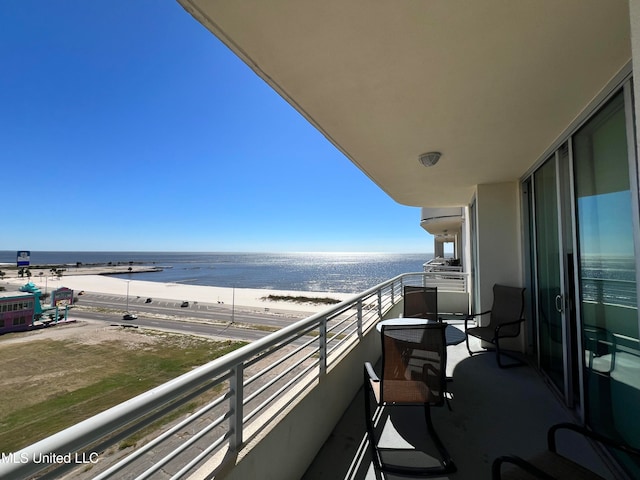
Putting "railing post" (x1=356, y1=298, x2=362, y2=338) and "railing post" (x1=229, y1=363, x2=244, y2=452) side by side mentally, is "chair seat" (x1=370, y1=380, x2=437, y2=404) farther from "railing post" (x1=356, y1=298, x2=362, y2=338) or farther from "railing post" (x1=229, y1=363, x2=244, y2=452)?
"railing post" (x1=229, y1=363, x2=244, y2=452)

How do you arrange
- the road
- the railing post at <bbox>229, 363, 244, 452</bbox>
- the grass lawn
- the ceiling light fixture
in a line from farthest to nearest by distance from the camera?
the road, the grass lawn, the ceiling light fixture, the railing post at <bbox>229, 363, 244, 452</bbox>

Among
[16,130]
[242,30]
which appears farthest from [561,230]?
[16,130]

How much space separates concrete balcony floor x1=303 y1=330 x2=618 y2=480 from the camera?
1.65 metres

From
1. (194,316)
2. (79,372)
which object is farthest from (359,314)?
(194,316)

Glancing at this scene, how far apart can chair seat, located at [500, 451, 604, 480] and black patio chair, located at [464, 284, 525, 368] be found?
2.00m

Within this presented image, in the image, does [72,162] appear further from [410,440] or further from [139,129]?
[410,440]

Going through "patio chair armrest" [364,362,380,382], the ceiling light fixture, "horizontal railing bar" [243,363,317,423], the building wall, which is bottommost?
"patio chair armrest" [364,362,380,382]

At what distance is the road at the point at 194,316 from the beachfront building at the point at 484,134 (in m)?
10.9

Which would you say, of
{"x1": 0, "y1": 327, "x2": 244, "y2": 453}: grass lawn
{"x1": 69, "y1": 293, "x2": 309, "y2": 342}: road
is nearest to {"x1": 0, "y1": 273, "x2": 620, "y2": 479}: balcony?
{"x1": 0, "y1": 327, "x2": 244, "y2": 453}: grass lawn

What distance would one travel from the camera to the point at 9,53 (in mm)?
10375

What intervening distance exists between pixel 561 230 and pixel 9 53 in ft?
57.9

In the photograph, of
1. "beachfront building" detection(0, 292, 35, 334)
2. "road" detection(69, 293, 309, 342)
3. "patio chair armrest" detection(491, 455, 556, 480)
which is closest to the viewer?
"patio chair armrest" detection(491, 455, 556, 480)

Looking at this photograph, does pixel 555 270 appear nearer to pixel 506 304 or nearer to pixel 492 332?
pixel 506 304

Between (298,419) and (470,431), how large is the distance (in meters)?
1.34
